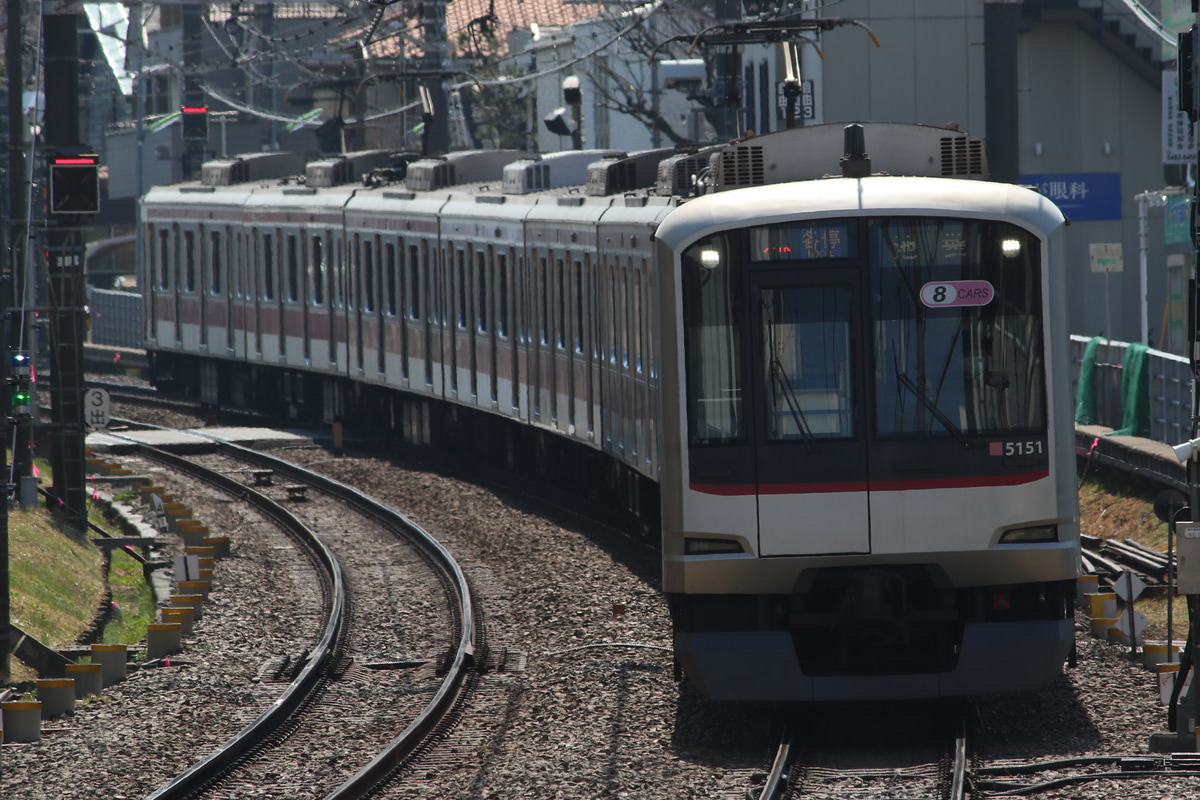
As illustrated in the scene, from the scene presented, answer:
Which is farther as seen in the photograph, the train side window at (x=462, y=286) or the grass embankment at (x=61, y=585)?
the train side window at (x=462, y=286)

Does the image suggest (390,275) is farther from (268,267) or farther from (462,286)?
(268,267)

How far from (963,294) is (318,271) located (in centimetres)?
1861

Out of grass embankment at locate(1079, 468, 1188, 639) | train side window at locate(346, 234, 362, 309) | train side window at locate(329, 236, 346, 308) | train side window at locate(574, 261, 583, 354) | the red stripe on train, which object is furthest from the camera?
train side window at locate(329, 236, 346, 308)

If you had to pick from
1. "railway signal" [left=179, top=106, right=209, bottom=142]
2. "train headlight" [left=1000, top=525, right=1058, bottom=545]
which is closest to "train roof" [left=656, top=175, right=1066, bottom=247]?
"train headlight" [left=1000, top=525, right=1058, bottom=545]

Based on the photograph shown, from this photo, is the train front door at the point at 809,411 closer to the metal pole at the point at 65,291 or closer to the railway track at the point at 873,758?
the railway track at the point at 873,758

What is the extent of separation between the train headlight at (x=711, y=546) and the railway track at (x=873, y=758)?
0.94 meters

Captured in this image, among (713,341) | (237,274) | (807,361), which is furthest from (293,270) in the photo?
(807,361)

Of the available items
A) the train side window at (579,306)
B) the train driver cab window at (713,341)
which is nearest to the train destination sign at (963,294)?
the train driver cab window at (713,341)

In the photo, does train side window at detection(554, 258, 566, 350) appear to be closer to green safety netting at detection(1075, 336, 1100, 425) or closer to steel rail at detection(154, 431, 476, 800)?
steel rail at detection(154, 431, 476, 800)

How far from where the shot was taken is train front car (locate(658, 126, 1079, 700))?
9.11 m

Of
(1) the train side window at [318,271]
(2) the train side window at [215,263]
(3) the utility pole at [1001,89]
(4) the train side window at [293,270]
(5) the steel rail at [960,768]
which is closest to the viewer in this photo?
(5) the steel rail at [960,768]

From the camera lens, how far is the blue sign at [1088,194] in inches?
1099

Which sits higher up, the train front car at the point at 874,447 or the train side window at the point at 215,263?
the train side window at the point at 215,263

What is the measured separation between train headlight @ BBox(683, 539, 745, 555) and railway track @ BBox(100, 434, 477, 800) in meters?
1.80
